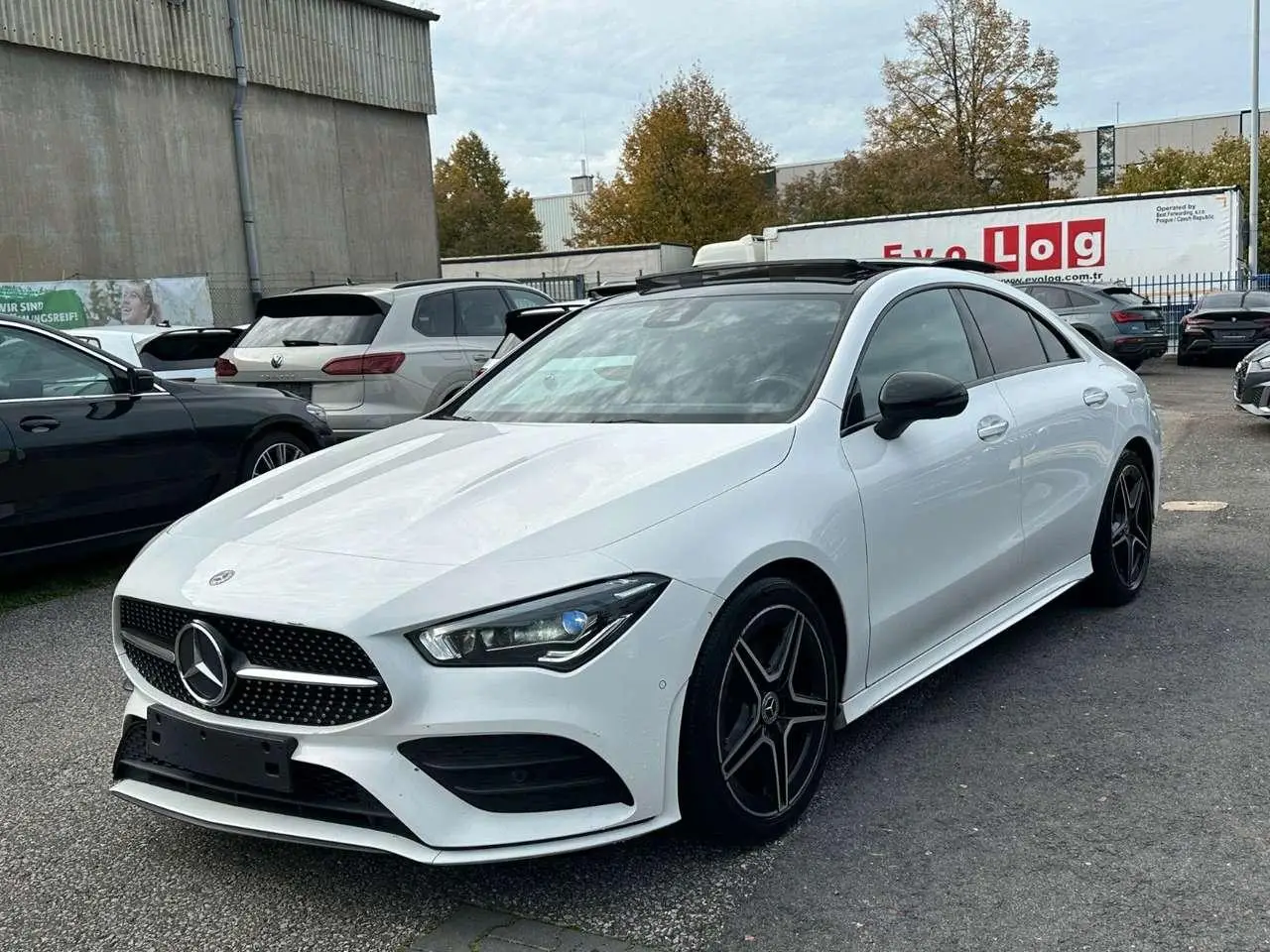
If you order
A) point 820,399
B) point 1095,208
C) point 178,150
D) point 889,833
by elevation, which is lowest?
point 889,833

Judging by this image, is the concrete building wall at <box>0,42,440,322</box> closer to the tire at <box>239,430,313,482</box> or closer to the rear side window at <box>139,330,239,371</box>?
the rear side window at <box>139,330,239,371</box>

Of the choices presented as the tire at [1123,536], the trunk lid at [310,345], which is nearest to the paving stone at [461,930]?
the tire at [1123,536]

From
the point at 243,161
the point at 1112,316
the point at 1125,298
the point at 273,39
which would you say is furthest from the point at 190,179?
the point at 1125,298

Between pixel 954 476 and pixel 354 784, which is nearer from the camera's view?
pixel 354 784

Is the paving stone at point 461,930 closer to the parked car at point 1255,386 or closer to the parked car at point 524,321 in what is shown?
the parked car at point 524,321

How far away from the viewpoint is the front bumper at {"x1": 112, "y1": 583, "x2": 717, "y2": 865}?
264 cm

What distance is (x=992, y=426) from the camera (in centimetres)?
430

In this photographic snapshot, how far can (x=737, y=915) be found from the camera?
9.32 ft

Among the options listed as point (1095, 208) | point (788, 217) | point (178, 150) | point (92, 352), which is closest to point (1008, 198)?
point (788, 217)

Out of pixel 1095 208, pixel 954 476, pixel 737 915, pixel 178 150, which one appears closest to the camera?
pixel 737 915

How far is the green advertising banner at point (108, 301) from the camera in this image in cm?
1702

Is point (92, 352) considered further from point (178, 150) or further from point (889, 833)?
point (178, 150)

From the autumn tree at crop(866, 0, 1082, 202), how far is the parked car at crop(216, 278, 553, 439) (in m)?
36.6

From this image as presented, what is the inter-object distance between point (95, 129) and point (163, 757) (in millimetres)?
19158
